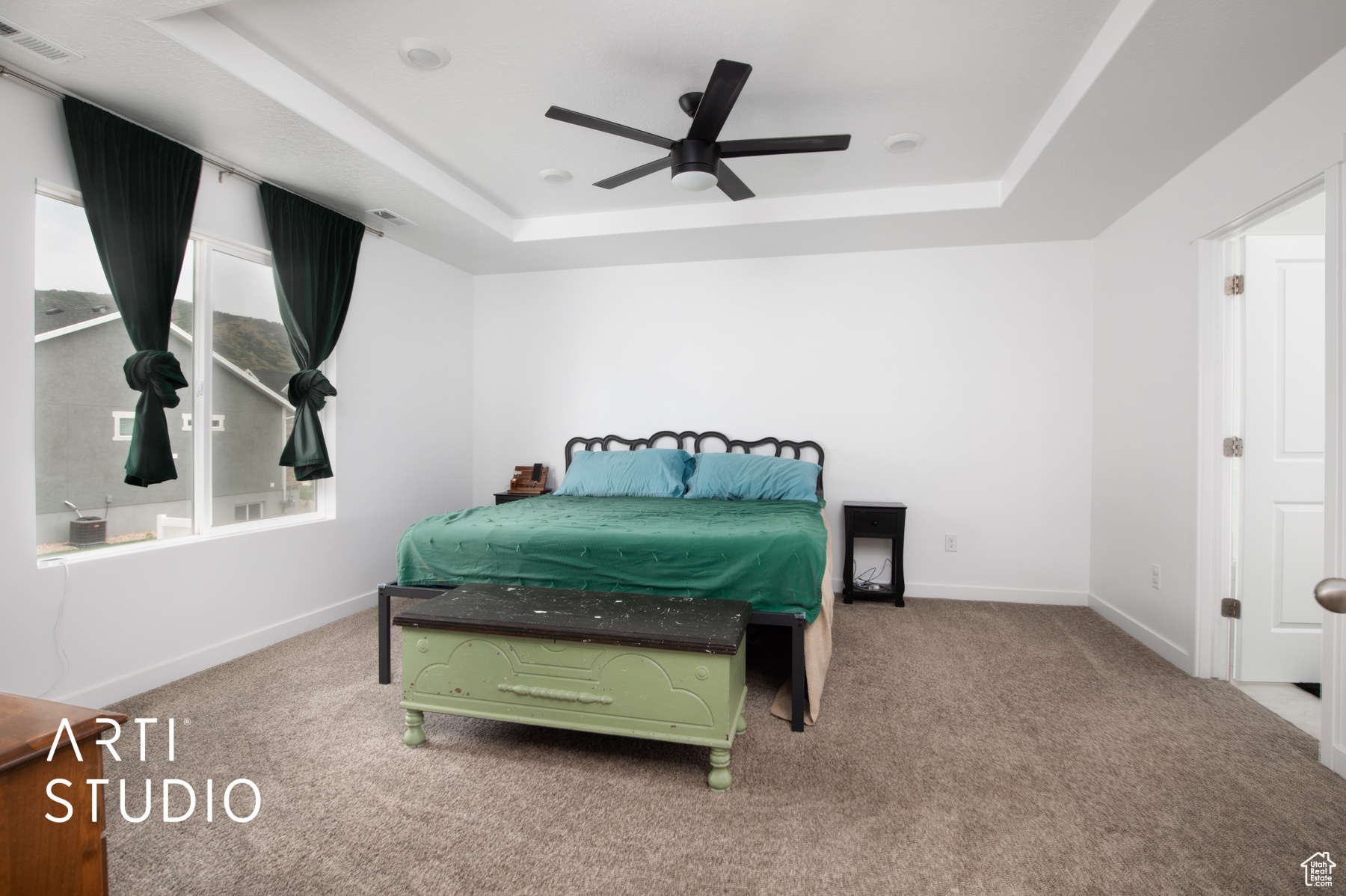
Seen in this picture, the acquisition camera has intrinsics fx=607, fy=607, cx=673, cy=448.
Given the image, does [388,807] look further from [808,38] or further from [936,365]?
[936,365]

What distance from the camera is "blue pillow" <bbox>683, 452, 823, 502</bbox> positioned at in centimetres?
386

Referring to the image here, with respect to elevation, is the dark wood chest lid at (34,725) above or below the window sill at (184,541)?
above

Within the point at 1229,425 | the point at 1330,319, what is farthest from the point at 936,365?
the point at 1330,319

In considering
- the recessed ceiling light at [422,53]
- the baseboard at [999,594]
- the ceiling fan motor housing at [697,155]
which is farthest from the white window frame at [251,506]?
the baseboard at [999,594]

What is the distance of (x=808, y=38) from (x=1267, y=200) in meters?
1.90

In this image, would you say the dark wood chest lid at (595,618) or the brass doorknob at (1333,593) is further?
the dark wood chest lid at (595,618)

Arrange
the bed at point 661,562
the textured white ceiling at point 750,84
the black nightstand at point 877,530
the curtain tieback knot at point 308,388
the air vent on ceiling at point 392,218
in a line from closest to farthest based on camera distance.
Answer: the textured white ceiling at point 750,84
the bed at point 661,562
the curtain tieback knot at point 308,388
the air vent on ceiling at point 392,218
the black nightstand at point 877,530

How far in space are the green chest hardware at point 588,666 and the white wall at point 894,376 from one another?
8.20 ft

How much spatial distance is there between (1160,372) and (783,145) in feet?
7.74

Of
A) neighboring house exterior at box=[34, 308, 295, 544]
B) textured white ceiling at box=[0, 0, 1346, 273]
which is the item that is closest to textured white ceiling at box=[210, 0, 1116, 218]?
textured white ceiling at box=[0, 0, 1346, 273]

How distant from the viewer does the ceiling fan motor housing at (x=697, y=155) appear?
2.49 metres

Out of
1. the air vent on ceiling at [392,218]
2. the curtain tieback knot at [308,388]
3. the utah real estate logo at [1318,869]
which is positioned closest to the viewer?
the utah real estate logo at [1318,869]

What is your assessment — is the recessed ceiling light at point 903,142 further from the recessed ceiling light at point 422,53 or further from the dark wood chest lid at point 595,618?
the dark wood chest lid at point 595,618

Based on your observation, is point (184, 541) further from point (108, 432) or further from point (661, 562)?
point (661, 562)
